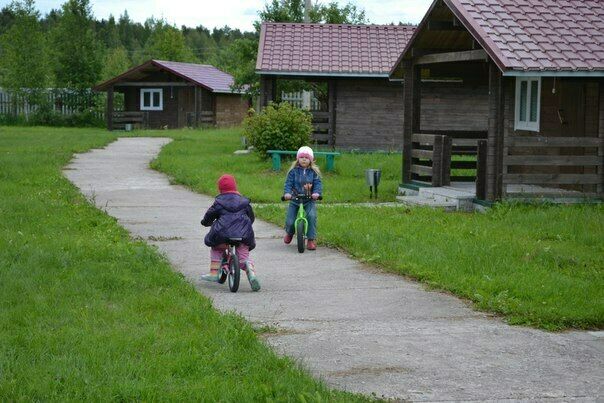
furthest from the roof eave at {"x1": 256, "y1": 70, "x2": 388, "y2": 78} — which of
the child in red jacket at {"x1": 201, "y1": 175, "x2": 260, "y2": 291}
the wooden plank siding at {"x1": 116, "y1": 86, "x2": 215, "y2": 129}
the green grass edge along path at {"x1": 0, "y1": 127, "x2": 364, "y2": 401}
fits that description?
the wooden plank siding at {"x1": 116, "y1": 86, "x2": 215, "y2": 129}

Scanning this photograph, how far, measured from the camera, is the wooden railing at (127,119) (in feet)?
165

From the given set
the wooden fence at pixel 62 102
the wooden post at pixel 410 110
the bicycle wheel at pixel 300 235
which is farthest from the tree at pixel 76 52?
the bicycle wheel at pixel 300 235

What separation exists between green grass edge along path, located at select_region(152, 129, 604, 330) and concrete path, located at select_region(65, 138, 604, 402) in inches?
11.4

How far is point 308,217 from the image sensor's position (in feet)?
40.5

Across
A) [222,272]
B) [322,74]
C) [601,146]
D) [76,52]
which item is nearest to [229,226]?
[222,272]

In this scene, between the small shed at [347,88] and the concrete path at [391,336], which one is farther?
the small shed at [347,88]

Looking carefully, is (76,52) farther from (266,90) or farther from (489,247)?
(489,247)

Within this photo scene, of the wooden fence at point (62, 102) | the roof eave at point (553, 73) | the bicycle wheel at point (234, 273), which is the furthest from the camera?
the wooden fence at point (62, 102)

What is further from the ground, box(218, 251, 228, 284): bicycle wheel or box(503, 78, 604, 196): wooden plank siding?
box(503, 78, 604, 196): wooden plank siding

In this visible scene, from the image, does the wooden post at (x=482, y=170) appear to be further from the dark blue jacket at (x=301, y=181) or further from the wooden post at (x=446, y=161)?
the dark blue jacket at (x=301, y=181)

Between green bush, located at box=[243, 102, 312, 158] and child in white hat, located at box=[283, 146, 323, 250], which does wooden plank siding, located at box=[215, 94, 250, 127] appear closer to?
green bush, located at box=[243, 102, 312, 158]

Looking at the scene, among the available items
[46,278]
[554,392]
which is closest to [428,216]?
[46,278]

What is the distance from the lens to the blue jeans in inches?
485

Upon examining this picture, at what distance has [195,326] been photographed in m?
7.73
